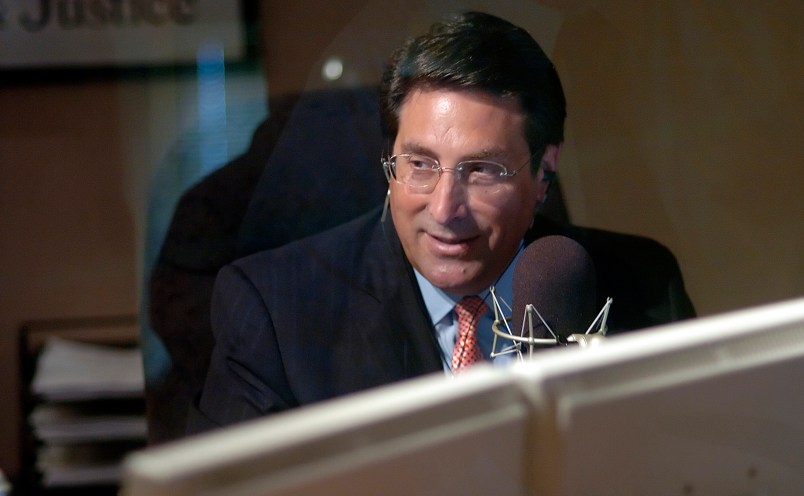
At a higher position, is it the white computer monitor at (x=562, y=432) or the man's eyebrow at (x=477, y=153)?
the man's eyebrow at (x=477, y=153)

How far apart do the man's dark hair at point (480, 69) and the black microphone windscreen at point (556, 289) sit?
307mm

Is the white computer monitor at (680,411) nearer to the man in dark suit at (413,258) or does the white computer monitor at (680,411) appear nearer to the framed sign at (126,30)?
the man in dark suit at (413,258)

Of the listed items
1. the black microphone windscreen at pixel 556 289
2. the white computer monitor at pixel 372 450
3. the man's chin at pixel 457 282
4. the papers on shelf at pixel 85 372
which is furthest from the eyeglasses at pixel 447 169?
the white computer monitor at pixel 372 450

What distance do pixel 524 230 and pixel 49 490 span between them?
0.89 meters

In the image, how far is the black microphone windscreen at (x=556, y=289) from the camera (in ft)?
3.17

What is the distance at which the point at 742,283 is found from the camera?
1592mm

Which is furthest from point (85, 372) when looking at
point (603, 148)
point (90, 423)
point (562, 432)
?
point (562, 432)

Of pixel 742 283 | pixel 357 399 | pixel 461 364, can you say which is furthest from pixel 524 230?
pixel 357 399

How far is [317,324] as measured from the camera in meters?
1.33

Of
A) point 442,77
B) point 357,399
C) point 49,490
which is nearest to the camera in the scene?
point 357,399

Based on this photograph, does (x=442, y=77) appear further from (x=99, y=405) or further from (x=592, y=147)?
(x=99, y=405)

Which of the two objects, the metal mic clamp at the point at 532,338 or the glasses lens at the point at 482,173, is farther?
the glasses lens at the point at 482,173

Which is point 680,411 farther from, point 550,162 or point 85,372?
point 85,372

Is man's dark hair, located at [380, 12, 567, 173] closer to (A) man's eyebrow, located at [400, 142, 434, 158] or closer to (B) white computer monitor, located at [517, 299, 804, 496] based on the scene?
(A) man's eyebrow, located at [400, 142, 434, 158]
